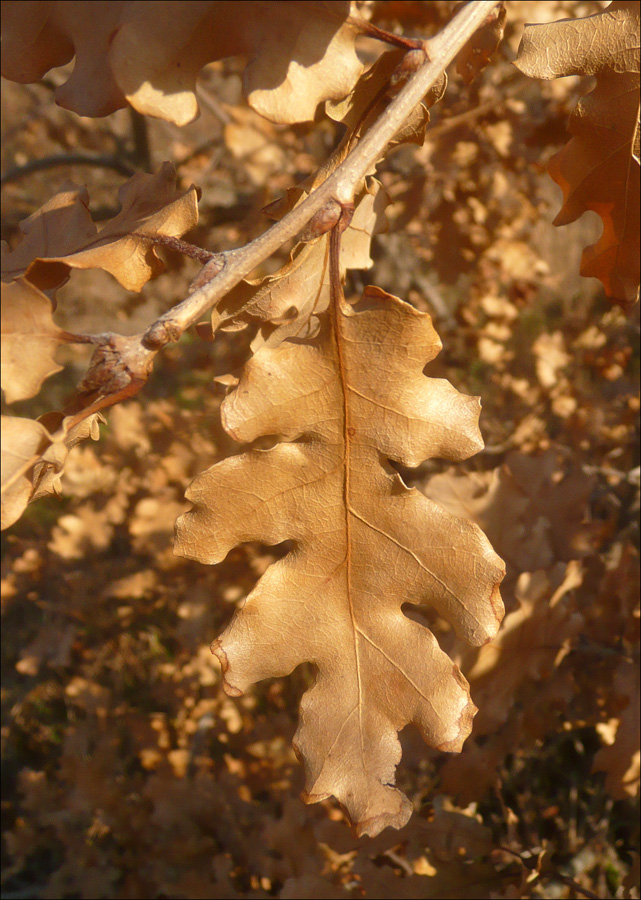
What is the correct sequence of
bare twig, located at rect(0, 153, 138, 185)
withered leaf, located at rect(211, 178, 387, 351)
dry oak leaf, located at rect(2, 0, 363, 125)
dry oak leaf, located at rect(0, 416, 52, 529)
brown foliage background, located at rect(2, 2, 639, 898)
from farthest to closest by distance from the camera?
bare twig, located at rect(0, 153, 138, 185) < brown foliage background, located at rect(2, 2, 639, 898) < withered leaf, located at rect(211, 178, 387, 351) < dry oak leaf, located at rect(2, 0, 363, 125) < dry oak leaf, located at rect(0, 416, 52, 529)

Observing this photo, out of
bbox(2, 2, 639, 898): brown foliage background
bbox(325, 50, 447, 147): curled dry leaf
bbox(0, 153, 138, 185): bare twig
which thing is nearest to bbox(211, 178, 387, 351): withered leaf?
bbox(325, 50, 447, 147): curled dry leaf

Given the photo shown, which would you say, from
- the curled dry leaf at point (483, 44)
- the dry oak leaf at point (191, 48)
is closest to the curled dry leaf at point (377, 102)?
the dry oak leaf at point (191, 48)

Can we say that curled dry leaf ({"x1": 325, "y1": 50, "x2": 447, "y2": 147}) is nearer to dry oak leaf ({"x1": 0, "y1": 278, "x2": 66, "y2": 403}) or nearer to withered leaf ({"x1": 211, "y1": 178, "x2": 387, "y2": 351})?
withered leaf ({"x1": 211, "y1": 178, "x2": 387, "y2": 351})

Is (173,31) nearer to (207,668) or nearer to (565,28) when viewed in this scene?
(565,28)

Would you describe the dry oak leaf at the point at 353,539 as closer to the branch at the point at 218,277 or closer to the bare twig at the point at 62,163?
the branch at the point at 218,277

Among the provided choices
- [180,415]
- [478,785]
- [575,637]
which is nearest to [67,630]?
[180,415]
